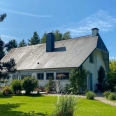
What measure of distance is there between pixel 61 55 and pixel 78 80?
5.45 metres

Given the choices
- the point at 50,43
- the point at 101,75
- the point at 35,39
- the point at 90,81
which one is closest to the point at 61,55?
the point at 50,43

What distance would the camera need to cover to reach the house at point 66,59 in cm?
2403

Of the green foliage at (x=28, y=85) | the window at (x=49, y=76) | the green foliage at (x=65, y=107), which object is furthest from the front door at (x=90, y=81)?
the green foliage at (x=65, y=107)

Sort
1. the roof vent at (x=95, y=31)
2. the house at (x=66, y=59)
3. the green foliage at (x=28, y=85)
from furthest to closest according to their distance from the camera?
the roof vent at (x=95, y=31) → the house at (x=66, y=59) → the green foliage at (x=28, y=85)

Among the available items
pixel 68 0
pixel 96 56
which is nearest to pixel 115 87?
pixel 96 56

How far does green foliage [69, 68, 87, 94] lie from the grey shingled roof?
0.78 meters

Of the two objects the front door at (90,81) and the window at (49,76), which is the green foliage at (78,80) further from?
the window at (49,76)

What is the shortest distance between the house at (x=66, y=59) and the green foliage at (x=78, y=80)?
74cm

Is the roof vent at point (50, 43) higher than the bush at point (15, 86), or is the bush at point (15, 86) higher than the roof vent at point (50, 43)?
the roof vent at point (50, 43)

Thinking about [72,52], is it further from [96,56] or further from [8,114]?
[8,114]

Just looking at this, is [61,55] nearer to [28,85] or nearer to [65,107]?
[28,85]

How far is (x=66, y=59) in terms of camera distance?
2477cm

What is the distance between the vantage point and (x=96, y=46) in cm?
2452

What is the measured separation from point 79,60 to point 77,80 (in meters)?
2.44
